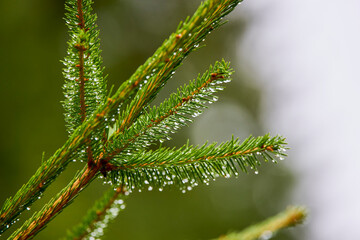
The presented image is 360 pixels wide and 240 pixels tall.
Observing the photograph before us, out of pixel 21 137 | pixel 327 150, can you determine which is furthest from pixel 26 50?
pixel 327 150

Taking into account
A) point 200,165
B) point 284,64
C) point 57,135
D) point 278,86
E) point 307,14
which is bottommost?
point 200,165

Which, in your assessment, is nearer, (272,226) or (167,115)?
(167,115)

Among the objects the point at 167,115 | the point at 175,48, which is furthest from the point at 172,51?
the point at 167,115

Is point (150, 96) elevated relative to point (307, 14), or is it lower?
lower

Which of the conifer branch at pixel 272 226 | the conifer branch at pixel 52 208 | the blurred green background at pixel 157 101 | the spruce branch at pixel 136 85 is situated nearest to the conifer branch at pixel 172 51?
the spruce branch at pixel 136 85

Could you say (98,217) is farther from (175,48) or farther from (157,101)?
(157,101)

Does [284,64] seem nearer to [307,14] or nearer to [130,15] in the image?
[307,14]
